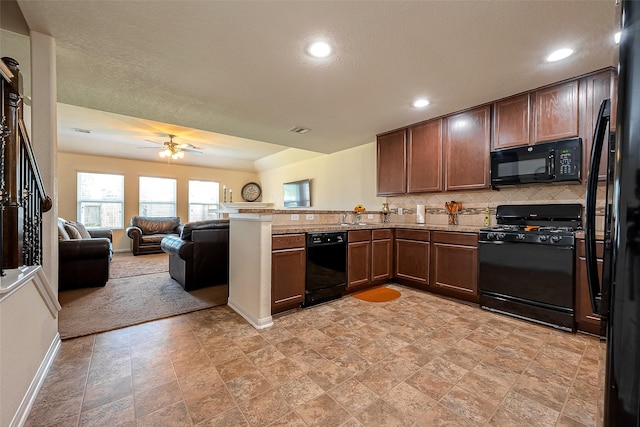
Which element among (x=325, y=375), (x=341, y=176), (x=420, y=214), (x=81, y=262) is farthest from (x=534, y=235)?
(x=81, y=262)

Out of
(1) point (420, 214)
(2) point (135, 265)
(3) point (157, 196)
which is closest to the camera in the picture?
(1) point (420, 214)

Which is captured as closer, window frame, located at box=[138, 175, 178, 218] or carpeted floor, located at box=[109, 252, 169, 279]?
carpeted floor, located at box=[109, 252, 169, 279]

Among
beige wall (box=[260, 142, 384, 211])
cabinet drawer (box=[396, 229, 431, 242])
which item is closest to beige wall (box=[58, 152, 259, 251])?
beige wall (box=[260, 142, 384, 211])

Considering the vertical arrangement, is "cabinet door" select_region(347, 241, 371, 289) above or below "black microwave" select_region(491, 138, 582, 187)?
below

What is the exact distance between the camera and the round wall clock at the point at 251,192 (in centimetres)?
866

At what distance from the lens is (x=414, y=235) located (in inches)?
141

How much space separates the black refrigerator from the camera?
55 centimetres

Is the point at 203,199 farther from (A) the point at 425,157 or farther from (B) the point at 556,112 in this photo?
(B) the point at 556,112

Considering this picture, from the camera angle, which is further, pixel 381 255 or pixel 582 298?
pixel 381 255

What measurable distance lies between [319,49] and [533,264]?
2802 mm

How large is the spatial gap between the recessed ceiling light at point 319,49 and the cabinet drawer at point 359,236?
196cm

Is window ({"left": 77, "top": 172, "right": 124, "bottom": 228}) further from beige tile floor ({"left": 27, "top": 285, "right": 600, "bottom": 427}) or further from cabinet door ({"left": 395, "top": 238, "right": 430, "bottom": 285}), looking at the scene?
cabinet door ({"left": 395, "top": 238, "right": 430, "bottom": 285})

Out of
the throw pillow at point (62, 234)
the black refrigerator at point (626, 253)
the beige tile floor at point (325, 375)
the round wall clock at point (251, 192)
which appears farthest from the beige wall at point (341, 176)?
the throw pillow at point (62, 234)

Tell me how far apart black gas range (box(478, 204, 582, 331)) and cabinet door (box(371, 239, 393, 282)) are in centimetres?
117
